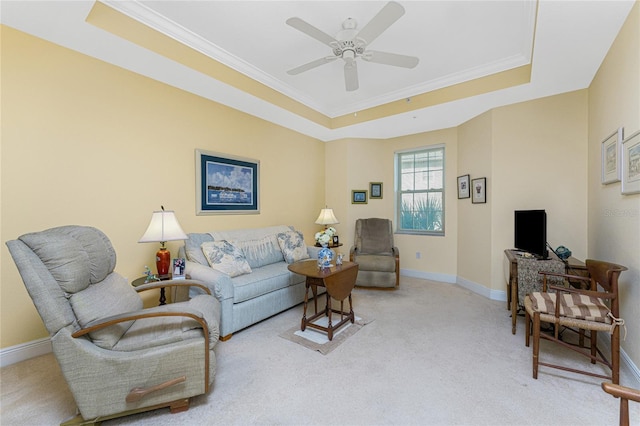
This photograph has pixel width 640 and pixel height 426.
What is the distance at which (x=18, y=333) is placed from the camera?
207cm

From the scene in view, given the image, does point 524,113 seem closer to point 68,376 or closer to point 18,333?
point 68,376

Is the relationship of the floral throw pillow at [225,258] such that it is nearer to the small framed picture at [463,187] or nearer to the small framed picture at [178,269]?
the small framed picture at [178,269]

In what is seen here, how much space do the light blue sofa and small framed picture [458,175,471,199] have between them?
2.40 meters

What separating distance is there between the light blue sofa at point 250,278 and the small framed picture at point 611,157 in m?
2.95

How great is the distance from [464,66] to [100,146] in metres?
3.74

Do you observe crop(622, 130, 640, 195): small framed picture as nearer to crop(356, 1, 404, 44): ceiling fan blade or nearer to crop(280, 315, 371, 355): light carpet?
crop(356, 1, 404, 44): ceiling fan blade

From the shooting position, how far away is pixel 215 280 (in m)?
2.38

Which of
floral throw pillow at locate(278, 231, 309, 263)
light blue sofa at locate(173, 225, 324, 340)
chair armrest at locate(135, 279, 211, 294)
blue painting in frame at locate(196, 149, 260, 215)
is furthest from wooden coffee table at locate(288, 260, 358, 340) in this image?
blue painting in frame at locate(196, 149, 260, 215)

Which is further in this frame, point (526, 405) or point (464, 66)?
point (464, 66)

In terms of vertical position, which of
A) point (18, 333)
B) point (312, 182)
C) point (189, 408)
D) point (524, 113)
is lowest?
point (189, 408)

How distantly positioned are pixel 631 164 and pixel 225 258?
3.30 meters

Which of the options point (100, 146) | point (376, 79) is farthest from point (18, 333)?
point (376, 79)

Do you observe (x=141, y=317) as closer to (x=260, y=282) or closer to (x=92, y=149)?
(x=260, y=282)

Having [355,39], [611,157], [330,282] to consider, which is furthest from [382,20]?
[611,157]
